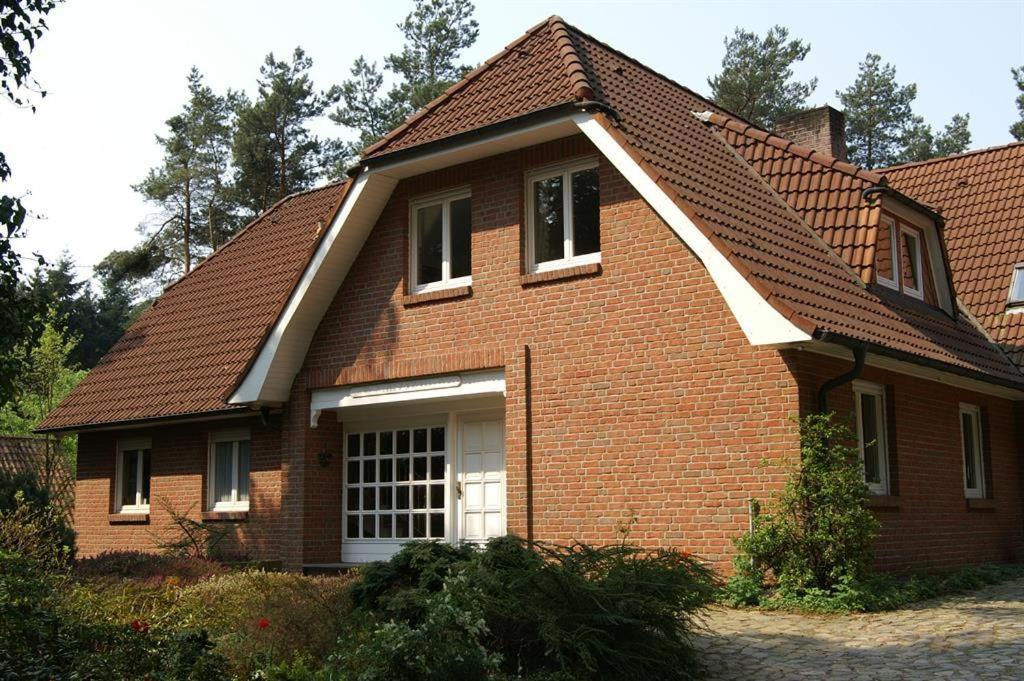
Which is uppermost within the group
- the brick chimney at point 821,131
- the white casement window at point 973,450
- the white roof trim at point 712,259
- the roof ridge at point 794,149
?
the brick chimney at point 821,131

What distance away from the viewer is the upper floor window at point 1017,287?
58.3 feet

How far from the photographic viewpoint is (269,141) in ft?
142

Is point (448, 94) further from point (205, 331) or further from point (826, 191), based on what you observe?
point (205, 331)

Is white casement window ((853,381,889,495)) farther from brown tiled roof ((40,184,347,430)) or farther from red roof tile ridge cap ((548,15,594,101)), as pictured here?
brown tiled roof ((40,184,347,430))

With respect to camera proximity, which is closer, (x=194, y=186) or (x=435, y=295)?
(x=435, y=295)

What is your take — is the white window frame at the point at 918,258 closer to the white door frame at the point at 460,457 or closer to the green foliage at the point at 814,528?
the green foliage at the point at 814,528

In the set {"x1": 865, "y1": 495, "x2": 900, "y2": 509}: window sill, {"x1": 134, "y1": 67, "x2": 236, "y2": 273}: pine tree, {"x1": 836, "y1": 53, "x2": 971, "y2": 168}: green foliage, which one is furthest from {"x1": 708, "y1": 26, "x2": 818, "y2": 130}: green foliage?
{"x1": 865, "y1": 495, "x2": 900, "y2": 509}: window sill

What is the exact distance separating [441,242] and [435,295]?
0.86 m

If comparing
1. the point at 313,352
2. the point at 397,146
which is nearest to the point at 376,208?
the point at 397,146

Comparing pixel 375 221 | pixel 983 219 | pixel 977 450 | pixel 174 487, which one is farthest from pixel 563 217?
pixel 983 219

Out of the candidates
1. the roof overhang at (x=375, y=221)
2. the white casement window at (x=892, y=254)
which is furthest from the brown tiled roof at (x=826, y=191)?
the roof overhang at (x=375, y=221)

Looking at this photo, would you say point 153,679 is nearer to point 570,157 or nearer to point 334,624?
point 334,624

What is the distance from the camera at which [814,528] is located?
38.8ft

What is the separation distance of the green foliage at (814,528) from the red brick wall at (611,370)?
34 centimetres
